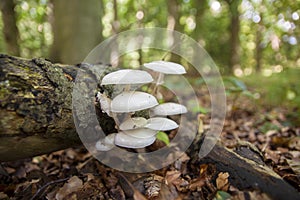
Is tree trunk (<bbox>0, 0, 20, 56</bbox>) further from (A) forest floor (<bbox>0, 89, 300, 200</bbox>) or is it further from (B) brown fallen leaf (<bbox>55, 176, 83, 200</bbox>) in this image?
(B) brown fallen leaf (<bbox>55, 176, 83, 200</bbox>)

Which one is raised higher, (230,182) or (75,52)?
(75,52)

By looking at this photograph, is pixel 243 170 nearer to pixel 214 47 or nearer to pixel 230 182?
pixel 230 182

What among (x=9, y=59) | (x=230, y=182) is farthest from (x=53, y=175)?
(x=230, y=182)

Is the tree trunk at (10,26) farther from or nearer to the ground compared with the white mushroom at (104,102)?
farther from the ground

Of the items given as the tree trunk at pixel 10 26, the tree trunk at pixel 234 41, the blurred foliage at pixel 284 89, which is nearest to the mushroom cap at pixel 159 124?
the blurred foliage at pixel 284 89

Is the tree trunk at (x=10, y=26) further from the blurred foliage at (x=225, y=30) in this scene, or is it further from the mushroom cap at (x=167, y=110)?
the mushroom cap at (x=167, y=110)
